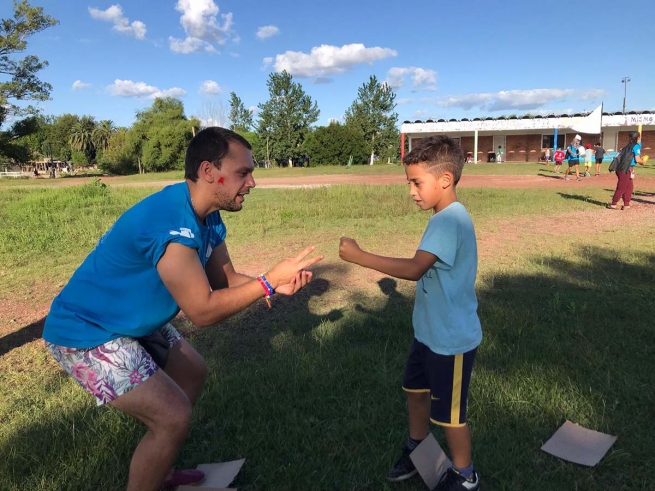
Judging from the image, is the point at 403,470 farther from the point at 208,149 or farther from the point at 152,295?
the point at 208,149

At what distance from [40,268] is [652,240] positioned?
389 inches

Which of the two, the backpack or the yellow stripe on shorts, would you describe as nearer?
the yellow stripe on shorts

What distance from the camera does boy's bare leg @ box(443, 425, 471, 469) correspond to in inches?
93.7

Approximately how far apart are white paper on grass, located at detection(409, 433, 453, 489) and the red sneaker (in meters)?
1.13

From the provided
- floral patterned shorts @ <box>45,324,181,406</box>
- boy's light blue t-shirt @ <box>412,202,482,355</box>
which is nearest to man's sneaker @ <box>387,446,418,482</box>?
boy's light blue t-shirt @ <box>412,202,482,355</box>

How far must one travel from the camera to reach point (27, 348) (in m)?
4.54

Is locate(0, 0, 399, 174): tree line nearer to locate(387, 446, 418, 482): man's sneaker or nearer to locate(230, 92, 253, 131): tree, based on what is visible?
locate(230, 92, 253, 131): tree

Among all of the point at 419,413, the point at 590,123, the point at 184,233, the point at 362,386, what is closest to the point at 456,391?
the point at 419,413

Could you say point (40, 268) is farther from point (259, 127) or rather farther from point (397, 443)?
point (259, 127)

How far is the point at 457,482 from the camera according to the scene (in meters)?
2.38

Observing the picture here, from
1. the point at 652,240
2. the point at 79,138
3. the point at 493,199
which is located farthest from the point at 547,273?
the point at 79,138

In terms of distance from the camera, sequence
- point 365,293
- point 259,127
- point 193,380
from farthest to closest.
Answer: point 259,127
point 365,293
point 193,380

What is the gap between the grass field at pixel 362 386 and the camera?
8.79 feet

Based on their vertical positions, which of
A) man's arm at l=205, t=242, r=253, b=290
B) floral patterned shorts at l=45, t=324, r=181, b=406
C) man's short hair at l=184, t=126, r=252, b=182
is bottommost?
floral patterned shorts at l=45, t=324, r=181, b=406
